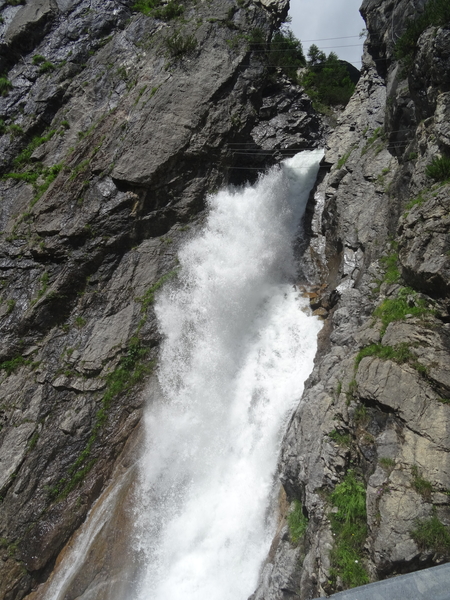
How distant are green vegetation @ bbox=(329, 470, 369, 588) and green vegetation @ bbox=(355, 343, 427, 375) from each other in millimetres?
2203

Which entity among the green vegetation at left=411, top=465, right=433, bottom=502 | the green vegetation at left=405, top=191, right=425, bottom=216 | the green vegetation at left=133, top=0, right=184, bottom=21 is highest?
the green vegetation at left=133, top=0, right=184, bottom=21

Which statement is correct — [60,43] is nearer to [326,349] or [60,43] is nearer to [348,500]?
[326,349]

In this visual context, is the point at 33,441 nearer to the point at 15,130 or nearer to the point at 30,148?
the point at 30,148

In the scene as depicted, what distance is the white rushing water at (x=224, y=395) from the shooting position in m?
9.07

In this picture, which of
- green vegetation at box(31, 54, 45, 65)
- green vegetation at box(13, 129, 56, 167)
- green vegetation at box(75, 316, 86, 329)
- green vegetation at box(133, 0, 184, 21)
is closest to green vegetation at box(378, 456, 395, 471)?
green vegetation at box(75, 316, 86, 329)

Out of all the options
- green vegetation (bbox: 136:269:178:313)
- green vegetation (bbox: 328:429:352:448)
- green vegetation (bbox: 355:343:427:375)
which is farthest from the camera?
green vegetation (bbox: 136:269:178:313)

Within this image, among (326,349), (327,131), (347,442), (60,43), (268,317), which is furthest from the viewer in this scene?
(327,131)

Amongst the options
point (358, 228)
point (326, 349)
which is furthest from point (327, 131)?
point (326, 349)

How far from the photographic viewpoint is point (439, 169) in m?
8.58

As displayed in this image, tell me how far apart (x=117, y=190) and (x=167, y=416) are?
8.14 meters

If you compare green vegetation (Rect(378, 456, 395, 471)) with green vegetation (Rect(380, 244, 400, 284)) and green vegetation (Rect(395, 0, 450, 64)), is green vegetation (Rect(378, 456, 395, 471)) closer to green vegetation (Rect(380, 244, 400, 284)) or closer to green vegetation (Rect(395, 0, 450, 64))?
green vegetation (Rect(380, 244, 400, 284))

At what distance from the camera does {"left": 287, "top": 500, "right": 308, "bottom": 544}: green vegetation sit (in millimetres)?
7639

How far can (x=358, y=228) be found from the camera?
40.3 feet

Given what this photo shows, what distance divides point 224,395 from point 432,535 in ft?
23.2
